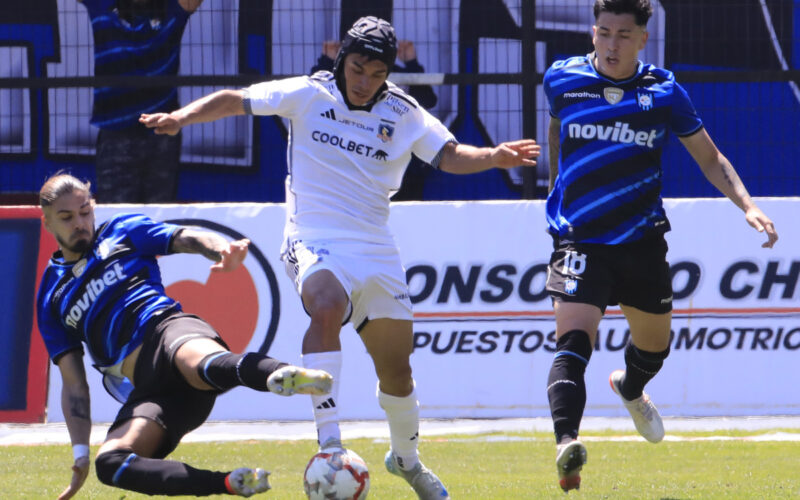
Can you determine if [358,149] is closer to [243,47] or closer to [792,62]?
[243,47]

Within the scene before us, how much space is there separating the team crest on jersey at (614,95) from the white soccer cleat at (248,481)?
2.59 meters

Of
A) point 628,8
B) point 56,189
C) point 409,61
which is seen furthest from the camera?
point 409,61

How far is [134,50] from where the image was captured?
44.9 ft

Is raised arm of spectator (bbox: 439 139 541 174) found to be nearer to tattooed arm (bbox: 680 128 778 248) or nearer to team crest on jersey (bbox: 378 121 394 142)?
team crest on jersey (bbox: 378 121 394 142)

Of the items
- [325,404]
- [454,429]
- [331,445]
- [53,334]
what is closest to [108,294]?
[53,334]

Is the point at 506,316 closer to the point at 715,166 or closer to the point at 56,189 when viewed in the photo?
the point at 715,166

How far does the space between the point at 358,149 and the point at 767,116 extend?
859 centimetres

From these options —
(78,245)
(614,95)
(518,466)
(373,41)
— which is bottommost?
(518,466)

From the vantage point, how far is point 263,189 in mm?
14133

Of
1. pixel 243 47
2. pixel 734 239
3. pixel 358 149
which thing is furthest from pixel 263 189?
pixel 358 149

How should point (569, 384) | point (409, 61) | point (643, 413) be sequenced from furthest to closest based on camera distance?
point (409, 61), point (643, 413), point (569, 384)

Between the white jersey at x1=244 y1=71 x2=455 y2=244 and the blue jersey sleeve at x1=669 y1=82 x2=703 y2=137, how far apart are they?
50.9 inches

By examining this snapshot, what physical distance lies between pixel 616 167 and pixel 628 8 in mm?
758

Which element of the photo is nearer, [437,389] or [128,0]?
[437,389]
